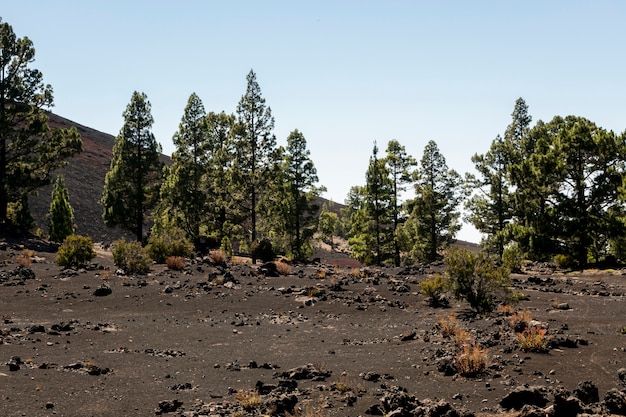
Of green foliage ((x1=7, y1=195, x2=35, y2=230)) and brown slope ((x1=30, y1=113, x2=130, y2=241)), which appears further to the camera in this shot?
brown slope ((x1=30, y1=113, x2=130, y2=241))

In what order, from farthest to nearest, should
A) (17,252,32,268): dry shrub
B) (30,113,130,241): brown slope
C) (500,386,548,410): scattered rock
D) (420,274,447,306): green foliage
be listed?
(30,113,130,241): brown slope, (17,252,32,268): dry shrub, (420,274,447,306): green foliage, (500,386,548,410): scattered rock

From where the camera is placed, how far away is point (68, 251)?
2908 centimetres

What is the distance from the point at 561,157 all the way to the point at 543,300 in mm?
20219

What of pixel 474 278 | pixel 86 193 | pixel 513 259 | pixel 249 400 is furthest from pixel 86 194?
pixel 249 400

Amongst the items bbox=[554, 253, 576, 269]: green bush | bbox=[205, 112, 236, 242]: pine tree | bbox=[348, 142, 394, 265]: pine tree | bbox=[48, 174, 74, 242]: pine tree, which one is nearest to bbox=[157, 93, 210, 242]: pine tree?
bbox=[205, 112, 236, 242]: pine tree

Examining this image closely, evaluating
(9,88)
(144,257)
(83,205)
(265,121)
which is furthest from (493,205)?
(83,205)

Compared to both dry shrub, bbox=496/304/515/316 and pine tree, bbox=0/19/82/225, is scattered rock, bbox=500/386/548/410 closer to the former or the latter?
dry shrub, bbox=496/304/515/316

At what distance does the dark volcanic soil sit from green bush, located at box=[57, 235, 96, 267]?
1518 millimetres

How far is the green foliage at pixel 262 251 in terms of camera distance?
127 ft

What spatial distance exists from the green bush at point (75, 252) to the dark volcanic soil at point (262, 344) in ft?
4.98

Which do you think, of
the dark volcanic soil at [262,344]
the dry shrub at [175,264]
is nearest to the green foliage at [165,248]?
the dry shrub at [175,264]

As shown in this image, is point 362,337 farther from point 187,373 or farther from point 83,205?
point 83,205

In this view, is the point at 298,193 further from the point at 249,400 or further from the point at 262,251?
the point at 249,400

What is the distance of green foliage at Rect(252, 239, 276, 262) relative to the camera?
127ft
